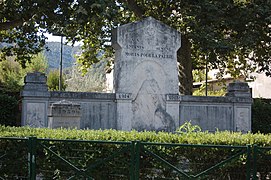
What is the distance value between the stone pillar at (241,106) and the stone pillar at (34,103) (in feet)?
21.3

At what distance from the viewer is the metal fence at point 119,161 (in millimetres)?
8789

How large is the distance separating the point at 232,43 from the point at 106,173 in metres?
12.4

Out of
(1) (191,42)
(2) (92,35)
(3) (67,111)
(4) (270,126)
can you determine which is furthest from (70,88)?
(3) (67,111)

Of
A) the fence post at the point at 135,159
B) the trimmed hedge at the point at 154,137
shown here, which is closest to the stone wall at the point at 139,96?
the trimmed hedge at the point at 154,137

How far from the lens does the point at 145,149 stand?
8594 mm

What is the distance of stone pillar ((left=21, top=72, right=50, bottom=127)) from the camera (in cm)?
1533

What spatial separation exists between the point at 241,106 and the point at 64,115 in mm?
6739

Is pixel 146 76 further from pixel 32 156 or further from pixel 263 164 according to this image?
pixel 32 156

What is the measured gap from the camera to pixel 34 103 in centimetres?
1541

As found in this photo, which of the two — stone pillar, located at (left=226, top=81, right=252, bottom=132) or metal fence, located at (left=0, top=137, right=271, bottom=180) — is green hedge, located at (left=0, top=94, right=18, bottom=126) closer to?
stone pillar, located at (left=226, top=81, right=252, bottom=132)

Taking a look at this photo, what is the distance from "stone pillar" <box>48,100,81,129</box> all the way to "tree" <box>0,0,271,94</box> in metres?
4.35

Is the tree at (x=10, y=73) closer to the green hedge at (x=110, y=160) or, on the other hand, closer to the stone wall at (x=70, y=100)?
the stone wall at (x=70, y=100)

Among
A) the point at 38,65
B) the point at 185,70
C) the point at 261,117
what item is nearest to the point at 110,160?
the point at 261,117

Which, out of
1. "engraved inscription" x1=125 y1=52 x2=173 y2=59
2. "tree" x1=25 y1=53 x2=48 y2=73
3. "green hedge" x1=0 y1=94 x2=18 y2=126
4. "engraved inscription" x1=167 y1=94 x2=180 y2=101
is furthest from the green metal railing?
"tree" x1=25 y1=53 x2=48 y2=73
